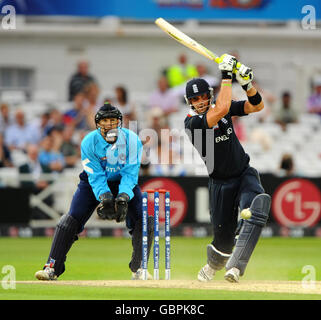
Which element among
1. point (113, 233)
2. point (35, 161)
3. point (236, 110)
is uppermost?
point (236, 110)

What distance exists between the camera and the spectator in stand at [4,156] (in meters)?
19.2

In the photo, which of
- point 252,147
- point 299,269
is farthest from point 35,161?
point 299,269

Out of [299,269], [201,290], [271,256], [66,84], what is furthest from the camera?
[66,84]

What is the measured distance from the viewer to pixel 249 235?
10680 millimetres

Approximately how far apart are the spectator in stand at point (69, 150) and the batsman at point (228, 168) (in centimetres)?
806

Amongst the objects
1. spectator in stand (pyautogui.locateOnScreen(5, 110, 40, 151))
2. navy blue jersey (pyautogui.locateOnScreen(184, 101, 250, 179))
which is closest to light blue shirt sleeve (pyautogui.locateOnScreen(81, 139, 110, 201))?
navy blue jersey (pyautogui.locateOnScreen(184, 101, 250, 179))

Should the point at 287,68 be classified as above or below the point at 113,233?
above

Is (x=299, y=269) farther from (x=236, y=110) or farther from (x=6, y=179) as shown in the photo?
(x=6, y=179)

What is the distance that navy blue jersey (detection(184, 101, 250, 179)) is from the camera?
10.9 meters

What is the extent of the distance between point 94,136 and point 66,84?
1379 centimetres

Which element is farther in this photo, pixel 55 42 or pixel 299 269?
pixel 55 42

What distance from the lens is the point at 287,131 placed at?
71.1 feet

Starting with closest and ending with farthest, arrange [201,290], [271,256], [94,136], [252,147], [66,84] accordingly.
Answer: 1. [201,290]
2. [94,136]
3. [271,256]
4. [252,147]
5. [66,84]

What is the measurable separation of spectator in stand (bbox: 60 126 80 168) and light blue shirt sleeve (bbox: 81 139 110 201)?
829 cm
